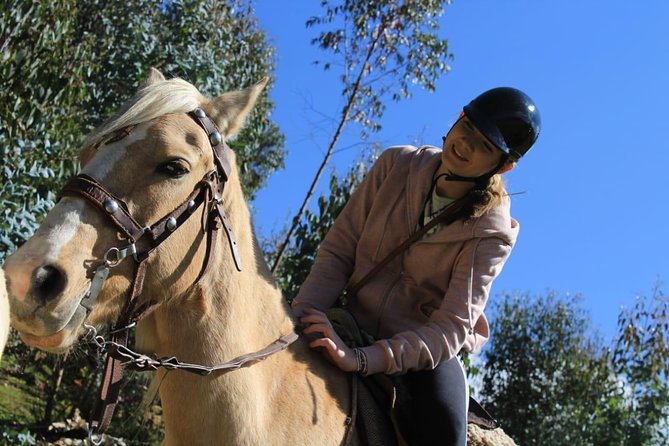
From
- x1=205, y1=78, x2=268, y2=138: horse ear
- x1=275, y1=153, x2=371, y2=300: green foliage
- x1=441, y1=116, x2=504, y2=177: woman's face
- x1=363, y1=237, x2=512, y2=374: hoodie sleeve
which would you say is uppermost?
x1=275, y1=153, x2=371, y2=300: green foliage

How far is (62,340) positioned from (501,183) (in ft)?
6.80

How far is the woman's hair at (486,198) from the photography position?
127 inches

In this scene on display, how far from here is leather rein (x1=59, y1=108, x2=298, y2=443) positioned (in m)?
2.42

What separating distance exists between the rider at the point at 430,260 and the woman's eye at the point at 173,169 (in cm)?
92

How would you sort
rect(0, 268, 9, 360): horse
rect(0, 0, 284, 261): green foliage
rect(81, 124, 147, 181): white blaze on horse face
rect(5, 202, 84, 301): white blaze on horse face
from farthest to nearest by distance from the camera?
1. rect(0, 0, 284, 261): green foliage
2. rect(81, 124, 147, 181): white blaze on horse face
3. rect(5, 202, 84, 301): white blaze on horse face
4. rect(0, 268, 9, 360): horse

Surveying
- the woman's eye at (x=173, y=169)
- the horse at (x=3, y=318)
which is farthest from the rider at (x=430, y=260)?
the horse at (x=3, y=318)

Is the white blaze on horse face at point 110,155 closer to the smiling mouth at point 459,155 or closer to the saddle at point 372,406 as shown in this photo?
the saddle at point 372,406

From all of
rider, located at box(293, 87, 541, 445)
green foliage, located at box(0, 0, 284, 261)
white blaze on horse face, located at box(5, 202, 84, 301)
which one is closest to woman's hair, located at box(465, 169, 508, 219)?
rider, located at box(293, 87, 541, 445)

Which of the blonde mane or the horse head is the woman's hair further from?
the blonde mane

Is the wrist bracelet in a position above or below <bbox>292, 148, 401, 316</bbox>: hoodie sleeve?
below

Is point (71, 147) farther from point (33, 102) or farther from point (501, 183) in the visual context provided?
point (501, 183)

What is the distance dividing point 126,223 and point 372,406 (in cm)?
136

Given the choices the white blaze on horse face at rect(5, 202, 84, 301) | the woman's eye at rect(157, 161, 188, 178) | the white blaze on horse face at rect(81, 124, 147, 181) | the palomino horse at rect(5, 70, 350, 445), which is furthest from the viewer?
the woman's eye at rect(157, 161, 188, 178)

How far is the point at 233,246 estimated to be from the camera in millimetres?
2803
